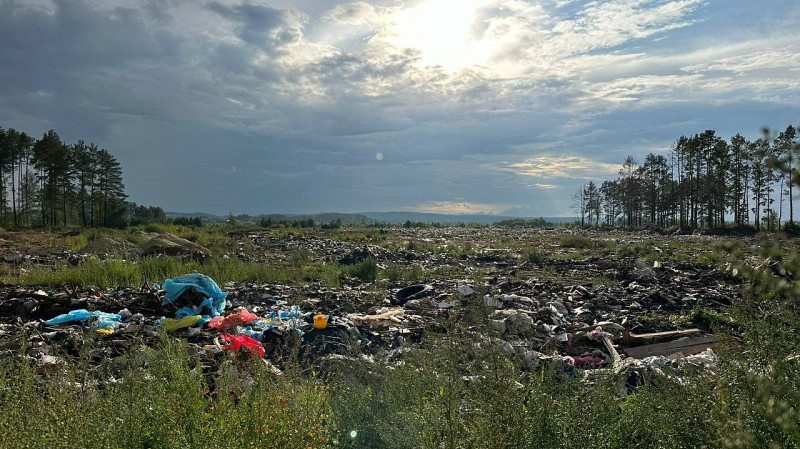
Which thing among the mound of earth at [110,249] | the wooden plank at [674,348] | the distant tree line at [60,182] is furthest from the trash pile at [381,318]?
the distant tree line at [60,182]

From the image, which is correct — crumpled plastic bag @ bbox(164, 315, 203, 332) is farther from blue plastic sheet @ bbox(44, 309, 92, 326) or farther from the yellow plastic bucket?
the yellow plastic bucket

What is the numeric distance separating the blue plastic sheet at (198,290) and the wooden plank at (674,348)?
253 inches

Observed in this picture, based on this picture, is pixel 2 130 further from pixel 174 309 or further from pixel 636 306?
pixel 636 306

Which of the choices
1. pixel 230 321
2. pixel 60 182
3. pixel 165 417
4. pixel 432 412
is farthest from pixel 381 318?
pixel 60 182

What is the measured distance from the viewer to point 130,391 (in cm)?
332

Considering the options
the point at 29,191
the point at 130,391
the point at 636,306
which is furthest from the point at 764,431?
the point at 29,191

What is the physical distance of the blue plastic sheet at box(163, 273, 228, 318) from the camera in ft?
27.8

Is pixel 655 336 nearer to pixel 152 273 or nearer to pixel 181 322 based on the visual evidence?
pixel 181 322

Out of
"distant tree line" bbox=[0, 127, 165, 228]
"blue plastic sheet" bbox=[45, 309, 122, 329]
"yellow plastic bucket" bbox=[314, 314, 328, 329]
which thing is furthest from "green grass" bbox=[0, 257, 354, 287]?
"distant tree line" bbox=[0, 127, 165, 228]

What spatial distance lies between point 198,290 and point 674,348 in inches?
289

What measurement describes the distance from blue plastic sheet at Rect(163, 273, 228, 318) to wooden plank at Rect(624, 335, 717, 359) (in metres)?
6.42

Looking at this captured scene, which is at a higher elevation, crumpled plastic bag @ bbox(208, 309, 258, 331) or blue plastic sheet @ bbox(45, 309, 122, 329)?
blue plastic sheet @ bbox(45, 309, 122, 329)

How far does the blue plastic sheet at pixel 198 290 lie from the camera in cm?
848

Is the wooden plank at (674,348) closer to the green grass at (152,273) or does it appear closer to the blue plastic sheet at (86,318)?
the green grass at (152,273)
